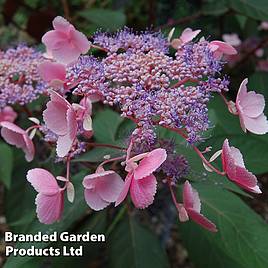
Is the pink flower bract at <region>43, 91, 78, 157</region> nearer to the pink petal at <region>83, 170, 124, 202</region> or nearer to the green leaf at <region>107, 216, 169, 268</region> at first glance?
the pink petal at <region>83, 170, 124, 202</region>

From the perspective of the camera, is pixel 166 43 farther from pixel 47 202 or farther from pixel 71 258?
pixel 71 258

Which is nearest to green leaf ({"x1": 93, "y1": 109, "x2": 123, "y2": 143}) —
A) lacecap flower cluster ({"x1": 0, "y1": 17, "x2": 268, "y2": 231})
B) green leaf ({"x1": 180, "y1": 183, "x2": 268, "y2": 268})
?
green leaf ({"x1": 180, "y1": 183, "x2": 268, "y2": 268})

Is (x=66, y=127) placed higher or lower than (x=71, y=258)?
higher

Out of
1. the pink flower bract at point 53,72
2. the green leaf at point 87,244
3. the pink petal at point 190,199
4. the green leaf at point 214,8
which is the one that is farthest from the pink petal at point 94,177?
the green leaf at point 214,8

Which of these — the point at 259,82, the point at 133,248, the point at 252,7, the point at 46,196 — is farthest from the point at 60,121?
the point at 259,82

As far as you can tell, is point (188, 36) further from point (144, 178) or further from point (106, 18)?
point (106, 18)

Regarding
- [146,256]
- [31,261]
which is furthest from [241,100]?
[146,256]

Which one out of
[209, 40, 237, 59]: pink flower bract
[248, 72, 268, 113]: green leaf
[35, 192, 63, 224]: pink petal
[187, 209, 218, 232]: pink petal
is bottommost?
[35, 192, 63, 224]: pink petal
